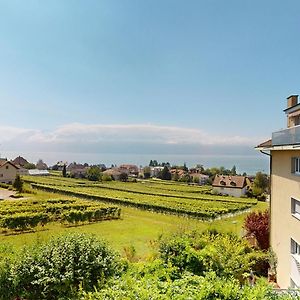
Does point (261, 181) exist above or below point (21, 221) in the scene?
above

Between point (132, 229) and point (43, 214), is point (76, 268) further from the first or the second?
point (43, 214)

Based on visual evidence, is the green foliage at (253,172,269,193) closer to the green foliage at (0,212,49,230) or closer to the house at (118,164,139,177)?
the green foliage at (0,212,49,230)

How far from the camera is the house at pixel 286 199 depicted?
38.7 ft

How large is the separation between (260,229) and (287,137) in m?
8.25

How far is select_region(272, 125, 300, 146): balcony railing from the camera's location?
10953 mm

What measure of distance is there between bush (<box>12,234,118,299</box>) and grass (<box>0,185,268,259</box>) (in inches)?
375

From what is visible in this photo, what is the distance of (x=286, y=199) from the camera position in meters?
13.2

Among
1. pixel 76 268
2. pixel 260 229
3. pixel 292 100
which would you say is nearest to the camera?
pixel 76 268

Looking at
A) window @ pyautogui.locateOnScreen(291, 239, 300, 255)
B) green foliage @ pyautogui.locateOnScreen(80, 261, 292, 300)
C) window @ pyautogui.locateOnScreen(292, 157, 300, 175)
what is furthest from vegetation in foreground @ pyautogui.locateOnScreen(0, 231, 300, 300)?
window @ pyautogui.locateOnScreen(292, 157, 300, 175)

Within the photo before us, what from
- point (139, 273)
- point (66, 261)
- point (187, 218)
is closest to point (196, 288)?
point (139, 273)

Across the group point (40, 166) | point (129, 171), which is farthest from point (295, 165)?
point (40, 166)

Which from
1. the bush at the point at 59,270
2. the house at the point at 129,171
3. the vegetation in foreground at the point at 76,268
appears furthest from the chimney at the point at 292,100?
the house at the point at 129,171

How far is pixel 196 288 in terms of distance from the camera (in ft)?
15.9

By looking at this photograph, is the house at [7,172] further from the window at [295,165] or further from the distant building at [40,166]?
the distant building at [40,166]
